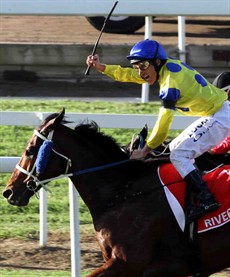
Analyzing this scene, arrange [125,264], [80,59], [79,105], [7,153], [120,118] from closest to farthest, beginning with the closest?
[125,264] < [120,118] < [7,153] < [79,105] < [80,59]

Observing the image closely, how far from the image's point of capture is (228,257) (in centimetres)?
721

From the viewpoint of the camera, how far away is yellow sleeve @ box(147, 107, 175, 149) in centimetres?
705

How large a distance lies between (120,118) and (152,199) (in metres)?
1.58

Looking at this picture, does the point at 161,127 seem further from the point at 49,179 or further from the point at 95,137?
the point at 49,179

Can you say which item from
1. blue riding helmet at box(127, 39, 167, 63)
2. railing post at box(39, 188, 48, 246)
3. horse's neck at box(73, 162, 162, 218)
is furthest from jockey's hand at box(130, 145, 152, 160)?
railing post at box(39, 188, 48, 246)

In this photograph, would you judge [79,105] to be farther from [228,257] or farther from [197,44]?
[228,257]

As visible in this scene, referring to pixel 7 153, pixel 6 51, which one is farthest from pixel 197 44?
pixel 7 153

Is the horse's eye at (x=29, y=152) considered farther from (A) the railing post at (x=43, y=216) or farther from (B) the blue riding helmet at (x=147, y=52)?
(A) the railing post at (x=43, y=216)

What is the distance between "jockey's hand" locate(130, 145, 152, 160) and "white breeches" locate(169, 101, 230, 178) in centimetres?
16

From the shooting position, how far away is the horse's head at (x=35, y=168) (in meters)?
7.23

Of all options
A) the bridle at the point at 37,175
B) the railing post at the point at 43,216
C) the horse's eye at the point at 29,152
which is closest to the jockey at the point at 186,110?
the bridle at the point at 37,175

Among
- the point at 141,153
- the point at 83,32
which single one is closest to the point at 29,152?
the point at 141,153

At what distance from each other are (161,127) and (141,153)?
257 millimetres

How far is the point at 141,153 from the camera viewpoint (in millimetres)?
7254
